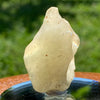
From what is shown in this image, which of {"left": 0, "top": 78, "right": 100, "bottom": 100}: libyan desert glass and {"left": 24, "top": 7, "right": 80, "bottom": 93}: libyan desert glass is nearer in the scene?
{"left": 24, "top": 7, "right": 80, "bottom": 93}: libyan desert glass

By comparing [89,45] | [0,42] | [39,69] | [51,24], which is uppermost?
[51,24]

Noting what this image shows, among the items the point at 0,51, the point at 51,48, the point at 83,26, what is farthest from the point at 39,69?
the point at 83,26

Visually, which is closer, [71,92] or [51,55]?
[51,55]

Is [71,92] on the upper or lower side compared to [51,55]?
lower

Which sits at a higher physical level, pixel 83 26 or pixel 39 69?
pixel 39 69

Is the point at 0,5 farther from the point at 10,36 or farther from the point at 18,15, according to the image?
the point at 10,36

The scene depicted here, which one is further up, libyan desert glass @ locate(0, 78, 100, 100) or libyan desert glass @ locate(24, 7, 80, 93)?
libyan desert glass @ locate(24, 7, 80, 93)

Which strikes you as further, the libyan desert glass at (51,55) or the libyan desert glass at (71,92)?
the libyan desert glass at (71,92)

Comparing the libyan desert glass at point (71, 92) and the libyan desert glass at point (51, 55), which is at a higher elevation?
the libyan desert glass at point (51, 55)
